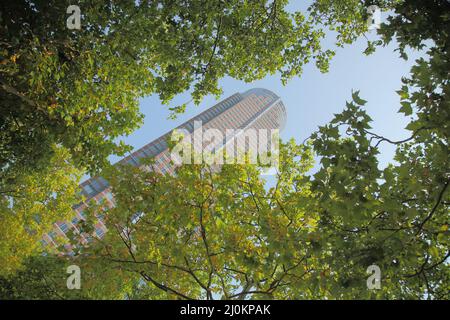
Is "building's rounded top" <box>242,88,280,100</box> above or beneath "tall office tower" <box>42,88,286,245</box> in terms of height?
above

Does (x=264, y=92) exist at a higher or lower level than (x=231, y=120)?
higher

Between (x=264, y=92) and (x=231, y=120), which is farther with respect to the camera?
(x=264, y=92)

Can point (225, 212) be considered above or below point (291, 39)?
below

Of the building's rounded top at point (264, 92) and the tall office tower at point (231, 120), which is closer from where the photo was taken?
the tall office tower at point (231, 120)

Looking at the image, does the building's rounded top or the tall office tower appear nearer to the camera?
the tall office tower

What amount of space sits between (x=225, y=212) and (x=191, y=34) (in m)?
4.71

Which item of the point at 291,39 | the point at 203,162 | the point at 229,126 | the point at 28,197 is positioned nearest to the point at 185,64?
the point at 203,162

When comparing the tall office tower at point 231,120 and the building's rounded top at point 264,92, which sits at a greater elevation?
the building's rounded top at point 264,92

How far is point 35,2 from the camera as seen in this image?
797cm
